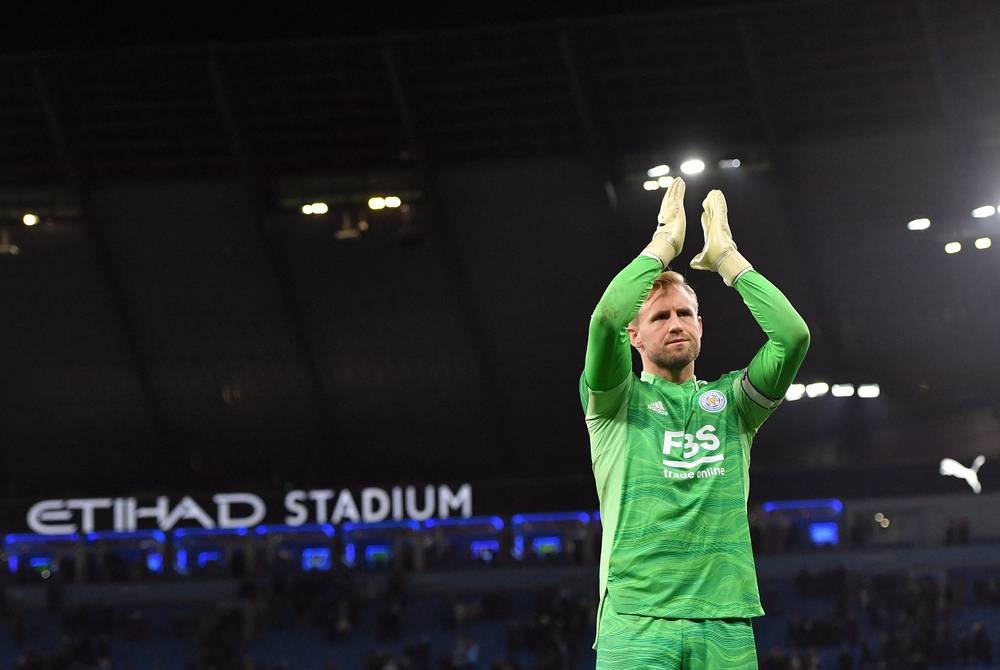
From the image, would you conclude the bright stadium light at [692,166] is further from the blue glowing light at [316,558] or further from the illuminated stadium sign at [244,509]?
the blue glowing light at [316,558]

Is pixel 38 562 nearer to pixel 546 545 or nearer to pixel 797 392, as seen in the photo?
pixel 546 545

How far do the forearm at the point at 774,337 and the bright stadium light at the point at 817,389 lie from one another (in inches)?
760

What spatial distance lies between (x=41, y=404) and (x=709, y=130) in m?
13.0

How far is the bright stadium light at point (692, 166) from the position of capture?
68.2 ft

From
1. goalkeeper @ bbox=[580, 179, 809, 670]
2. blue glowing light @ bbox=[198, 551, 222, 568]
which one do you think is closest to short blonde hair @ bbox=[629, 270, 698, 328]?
goalkeeper @ bbox=[580, 179, 809, 670]

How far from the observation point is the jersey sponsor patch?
11.9ft

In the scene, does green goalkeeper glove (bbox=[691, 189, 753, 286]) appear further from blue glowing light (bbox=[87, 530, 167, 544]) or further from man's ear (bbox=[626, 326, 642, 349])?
blue glowing light (bbox=[87, 530, 167, 544])

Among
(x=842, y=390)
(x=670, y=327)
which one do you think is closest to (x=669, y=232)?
(x=670, y=327)

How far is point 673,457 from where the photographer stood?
3.53m

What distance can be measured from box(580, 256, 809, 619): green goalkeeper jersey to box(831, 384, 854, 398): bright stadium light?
19.4 metres

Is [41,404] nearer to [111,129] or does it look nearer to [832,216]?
[111,129]

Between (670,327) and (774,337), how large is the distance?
297mm

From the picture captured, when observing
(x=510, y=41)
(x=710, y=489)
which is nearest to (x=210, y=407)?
(x=510, y=41)

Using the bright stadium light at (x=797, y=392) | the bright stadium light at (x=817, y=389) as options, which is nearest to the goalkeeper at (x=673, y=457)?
the bright stadium light at (x=797, y=392)
